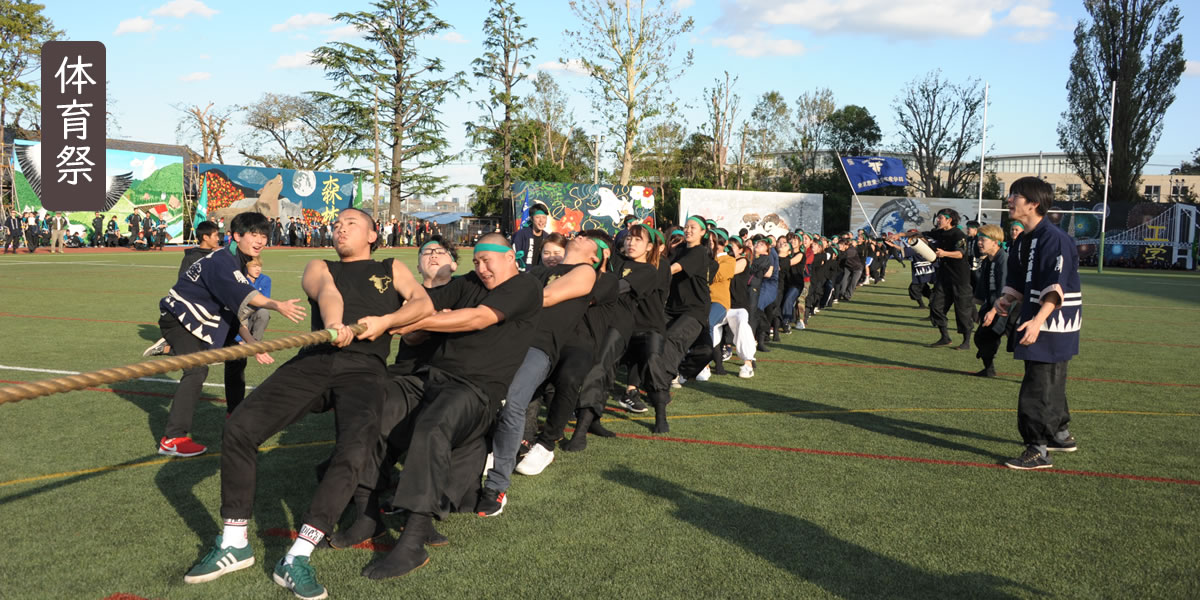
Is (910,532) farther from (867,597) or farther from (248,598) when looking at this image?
(248,598)

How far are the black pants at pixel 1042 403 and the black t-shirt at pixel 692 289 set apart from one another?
2925mm

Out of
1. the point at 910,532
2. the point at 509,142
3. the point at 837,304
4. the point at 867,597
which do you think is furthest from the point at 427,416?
the point at 509,142

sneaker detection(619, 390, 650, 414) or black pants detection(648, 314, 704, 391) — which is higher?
black pants detection(648, 314, 704, 391)

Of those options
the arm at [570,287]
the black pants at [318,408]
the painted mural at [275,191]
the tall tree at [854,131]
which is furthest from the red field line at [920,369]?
the tall tree at [854,131]

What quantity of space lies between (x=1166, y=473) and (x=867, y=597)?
3.57 meters

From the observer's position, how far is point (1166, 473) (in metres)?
6.25

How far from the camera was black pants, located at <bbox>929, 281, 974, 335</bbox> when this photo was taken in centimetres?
1334

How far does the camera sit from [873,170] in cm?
5106

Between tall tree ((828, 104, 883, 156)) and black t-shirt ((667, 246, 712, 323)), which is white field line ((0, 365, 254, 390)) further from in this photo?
tall tree ((828, 104, 883, 156))

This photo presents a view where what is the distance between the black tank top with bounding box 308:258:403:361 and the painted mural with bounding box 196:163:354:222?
44.0 metres

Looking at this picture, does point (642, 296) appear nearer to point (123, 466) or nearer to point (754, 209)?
point (123, 466)

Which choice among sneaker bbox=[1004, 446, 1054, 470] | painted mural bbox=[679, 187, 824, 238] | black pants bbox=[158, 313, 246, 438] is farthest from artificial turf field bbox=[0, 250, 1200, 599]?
painted mural bbox=[679, 187, 824, 238]

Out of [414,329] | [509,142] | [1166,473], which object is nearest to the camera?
[414,329]

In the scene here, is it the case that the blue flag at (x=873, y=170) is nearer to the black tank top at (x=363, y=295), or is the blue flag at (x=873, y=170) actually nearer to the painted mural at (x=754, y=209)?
the painted mural at (x=754, y=209)
